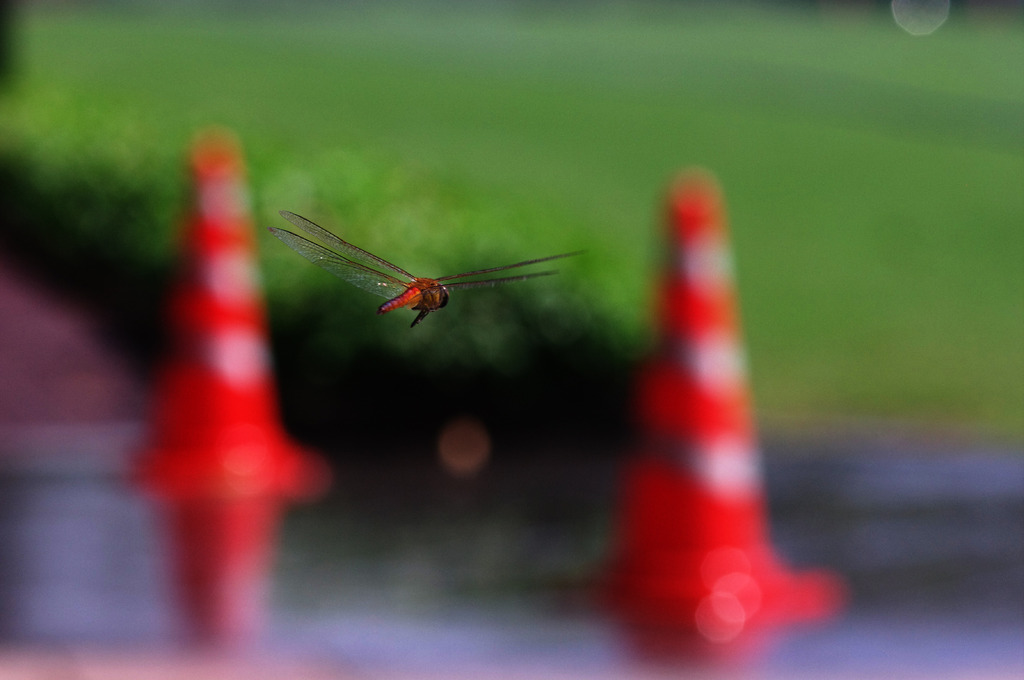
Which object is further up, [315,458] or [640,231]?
[640,231]

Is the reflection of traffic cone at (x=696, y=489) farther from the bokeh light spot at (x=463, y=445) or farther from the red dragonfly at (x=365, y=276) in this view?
the red dragonfly at (x=365, y=276)

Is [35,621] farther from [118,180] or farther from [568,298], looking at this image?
[118,180]

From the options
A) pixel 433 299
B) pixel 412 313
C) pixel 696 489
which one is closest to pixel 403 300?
pixel 433 299

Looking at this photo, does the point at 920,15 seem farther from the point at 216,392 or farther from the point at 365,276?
the point at 365,276

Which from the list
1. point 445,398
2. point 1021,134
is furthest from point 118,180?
point 1021,134

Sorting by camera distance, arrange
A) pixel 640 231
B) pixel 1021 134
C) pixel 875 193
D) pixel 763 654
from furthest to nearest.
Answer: pixel 1021 134, pixel 875 193, pixel 640 231, pixel 763 654

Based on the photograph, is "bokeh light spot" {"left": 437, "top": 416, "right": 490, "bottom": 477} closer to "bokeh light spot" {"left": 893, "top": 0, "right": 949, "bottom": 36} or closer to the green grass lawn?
the green grass lawn
